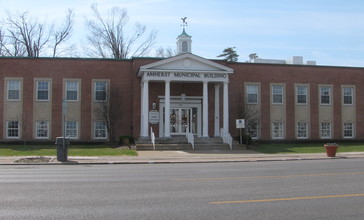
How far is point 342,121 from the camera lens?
1547 inches

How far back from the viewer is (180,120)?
34875mm

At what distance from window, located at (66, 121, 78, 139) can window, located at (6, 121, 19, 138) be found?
4.02 meters

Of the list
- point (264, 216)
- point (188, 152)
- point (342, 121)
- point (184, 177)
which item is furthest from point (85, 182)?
point (342, 121)

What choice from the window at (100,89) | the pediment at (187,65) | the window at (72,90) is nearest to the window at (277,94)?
the pediment at (187,65)

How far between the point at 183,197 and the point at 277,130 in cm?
2948

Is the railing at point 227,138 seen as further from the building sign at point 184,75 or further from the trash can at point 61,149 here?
the trash can at point 61,149

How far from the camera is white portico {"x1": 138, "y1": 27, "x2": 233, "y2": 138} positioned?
31.4 metres

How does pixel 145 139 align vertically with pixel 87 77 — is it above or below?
below

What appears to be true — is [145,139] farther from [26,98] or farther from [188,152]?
[26,98]

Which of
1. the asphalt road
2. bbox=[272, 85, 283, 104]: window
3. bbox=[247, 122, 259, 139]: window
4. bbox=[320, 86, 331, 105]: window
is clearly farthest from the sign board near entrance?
the asphalt road

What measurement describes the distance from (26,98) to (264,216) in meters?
30.4

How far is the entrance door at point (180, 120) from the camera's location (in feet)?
114

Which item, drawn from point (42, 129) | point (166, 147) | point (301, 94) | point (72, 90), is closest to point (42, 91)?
point (72, 90)

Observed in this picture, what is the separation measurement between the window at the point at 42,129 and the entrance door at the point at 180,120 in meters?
10.2
